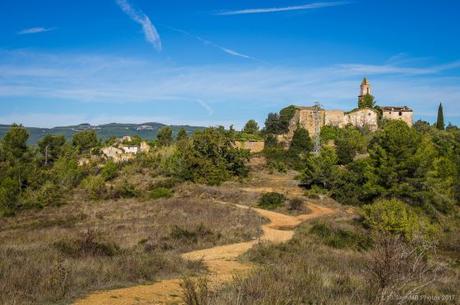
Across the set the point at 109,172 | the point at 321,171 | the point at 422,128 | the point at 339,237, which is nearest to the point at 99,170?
the point at 109,172

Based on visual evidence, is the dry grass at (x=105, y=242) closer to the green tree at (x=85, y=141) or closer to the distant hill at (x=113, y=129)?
the green tree at (x=85, y=141)

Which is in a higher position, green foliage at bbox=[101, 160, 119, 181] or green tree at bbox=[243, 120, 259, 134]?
green tree at bbox=[243, 120, 259, 134]

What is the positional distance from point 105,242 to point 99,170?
36.0 m

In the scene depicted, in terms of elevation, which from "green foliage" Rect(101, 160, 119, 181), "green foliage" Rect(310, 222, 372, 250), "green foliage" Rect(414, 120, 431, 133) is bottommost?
"green foliage" Rect(310, 222, 372, 250)

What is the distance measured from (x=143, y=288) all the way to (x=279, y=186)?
110ft

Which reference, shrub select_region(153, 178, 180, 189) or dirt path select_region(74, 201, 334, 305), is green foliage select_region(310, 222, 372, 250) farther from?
shrub select_region(153, 178, 180, 189)

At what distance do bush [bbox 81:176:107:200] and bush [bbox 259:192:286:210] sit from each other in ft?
43.3

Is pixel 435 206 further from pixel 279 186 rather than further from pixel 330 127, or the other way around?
pixel 330 127

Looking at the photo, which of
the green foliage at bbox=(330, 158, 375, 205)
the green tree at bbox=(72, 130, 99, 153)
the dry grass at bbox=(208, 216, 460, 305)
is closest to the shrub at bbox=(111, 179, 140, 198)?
the green foliage at bbox=(330, 158, 375, 205)

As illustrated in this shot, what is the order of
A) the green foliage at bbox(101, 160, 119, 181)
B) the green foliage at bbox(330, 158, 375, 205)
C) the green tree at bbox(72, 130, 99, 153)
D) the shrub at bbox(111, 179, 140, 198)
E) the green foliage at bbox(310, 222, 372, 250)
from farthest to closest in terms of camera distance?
1. the green tree at bbox(72, 130, 99, 153)
2. the green foliage at bbox(101, 160, 119, 181)
3. the shrub at bbox(111, 179, 140, 198)
4. the green foliage at bbox(330, 158, 375, 205)
5. the green foliage at bbox(310, 222, 372, 250)

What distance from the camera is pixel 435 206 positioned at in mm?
33156

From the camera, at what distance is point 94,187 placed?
37406 millimetres

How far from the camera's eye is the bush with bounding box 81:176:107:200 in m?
35.6

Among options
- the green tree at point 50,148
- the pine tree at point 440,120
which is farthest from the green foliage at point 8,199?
the pine tree at point 440,120
